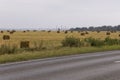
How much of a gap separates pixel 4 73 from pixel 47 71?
1.61 meters

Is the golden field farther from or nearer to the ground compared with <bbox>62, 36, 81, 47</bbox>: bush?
nearer to the ground

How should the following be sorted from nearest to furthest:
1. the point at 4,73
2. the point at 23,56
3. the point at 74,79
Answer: the point at 74,79 → the point at 4,73 → the point at 23,56

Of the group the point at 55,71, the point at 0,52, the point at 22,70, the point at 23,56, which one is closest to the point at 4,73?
the point at 22,70

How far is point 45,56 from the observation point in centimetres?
1970

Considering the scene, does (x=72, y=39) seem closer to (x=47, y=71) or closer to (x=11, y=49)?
(x=11, y=49)

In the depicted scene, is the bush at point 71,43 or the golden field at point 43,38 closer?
the bush at point 71,43

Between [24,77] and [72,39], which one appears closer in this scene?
[24,77]

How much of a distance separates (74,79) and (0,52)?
1110cm

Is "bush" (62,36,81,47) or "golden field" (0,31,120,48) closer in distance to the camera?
"bush" (62,36,81,47)

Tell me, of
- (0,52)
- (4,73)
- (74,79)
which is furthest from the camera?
(0,52)

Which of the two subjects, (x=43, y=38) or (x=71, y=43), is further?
(x=43, y=38)

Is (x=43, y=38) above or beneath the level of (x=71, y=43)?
beneath

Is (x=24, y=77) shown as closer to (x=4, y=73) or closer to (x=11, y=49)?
(x=4, y=73)

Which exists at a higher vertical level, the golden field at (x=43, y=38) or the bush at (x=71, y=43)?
the bush at (x=71, y=43)
